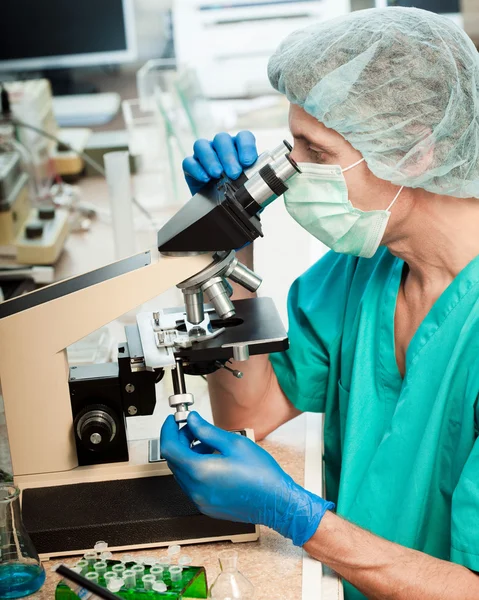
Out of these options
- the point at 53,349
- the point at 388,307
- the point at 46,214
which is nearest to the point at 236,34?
the point at 46,214

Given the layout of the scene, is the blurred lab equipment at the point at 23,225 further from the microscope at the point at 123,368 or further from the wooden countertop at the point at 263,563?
the wooden countertop at the point at 263,563

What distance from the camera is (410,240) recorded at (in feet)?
4.63

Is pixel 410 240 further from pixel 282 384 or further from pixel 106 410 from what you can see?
pixel 106 410

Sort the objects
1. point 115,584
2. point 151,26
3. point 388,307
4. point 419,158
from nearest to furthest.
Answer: point 115,584
point 419,158
point 388,307
point 151,26

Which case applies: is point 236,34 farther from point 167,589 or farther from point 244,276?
point 167,589

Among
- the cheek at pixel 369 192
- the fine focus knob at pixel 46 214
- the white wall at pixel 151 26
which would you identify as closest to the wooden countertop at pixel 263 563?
the cheek at pixel 369 192

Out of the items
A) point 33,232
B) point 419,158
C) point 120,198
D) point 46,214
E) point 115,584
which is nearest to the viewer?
point 115,584

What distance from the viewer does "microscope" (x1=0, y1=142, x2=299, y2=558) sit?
1212 mm

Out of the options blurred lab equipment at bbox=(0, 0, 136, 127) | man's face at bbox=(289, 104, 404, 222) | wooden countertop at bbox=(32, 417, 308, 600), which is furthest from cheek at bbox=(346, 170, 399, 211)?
blurred lab equipment at bbox=(0, 0, 136, 127)

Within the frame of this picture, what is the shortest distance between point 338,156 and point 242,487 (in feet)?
1.82

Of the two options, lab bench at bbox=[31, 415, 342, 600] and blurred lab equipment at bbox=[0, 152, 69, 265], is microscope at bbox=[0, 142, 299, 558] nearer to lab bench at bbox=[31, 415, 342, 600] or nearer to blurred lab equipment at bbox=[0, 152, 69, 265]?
lab bench at bbox=[31, 415, 342, 600]

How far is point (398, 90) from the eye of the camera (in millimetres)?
1248

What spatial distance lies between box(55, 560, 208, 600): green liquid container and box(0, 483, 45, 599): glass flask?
0.18 feet

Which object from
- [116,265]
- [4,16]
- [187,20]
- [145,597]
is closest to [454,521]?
[145,597]
